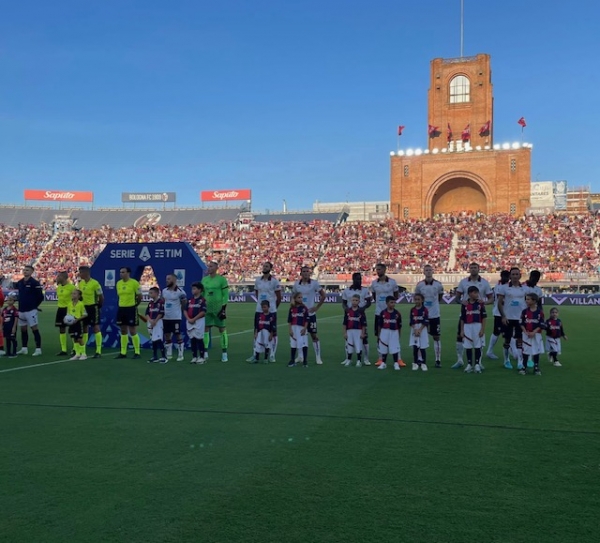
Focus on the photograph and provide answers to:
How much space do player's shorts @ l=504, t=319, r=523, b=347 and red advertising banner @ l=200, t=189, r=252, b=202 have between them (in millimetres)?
61145

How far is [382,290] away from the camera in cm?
1145

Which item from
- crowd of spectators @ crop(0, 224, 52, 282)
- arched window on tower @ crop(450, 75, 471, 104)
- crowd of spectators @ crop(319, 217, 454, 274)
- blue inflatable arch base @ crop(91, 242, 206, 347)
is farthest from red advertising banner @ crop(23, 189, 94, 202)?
blue inflatable arch base @ crop(91, 242, 206, 347)

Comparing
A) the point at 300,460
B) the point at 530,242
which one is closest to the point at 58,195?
the point at 530,242

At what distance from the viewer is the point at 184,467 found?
16.1ft

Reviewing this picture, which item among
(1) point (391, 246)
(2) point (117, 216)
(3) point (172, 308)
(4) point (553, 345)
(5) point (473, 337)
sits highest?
(2) point (117, 216)

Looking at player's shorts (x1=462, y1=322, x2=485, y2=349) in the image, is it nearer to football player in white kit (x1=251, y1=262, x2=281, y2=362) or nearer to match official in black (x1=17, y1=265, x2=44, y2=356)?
football player in white kit (x1=251, y1=262, x2=281, y2=362)

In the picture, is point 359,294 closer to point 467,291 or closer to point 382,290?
point 382,290

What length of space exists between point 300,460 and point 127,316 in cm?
804

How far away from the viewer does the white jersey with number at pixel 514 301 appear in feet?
36.4

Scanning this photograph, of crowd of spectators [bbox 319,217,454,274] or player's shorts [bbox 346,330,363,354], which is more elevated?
crowd of spectators [bbox 319,217,454,274]

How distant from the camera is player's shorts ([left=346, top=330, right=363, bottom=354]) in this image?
441 inches

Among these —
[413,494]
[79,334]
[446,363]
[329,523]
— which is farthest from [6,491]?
[446,363]

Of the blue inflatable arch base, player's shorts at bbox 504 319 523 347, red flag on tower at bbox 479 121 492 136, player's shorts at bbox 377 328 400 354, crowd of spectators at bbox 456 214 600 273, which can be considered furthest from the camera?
red flag on tower at bbox 479 121 492 136

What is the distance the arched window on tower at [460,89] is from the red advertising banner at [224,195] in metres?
25.5
